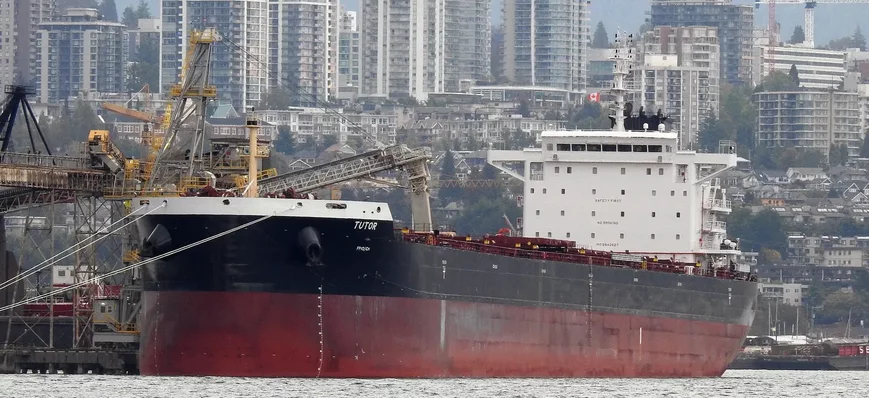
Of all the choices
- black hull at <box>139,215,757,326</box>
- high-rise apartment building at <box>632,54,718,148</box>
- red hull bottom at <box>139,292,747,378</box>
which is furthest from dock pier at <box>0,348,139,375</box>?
high-rise apartment building at <box>632,54,718,148</box>

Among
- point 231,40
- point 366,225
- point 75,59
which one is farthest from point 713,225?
point 75,59

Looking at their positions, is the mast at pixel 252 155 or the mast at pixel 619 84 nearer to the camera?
the mast at pixel 252 155

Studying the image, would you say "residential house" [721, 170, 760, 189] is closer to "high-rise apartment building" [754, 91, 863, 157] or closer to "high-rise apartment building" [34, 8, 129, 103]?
"high-rise apartment building" [754, 91, 863, 157]

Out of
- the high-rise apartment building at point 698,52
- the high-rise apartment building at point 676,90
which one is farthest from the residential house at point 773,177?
the high-rise apartment building at point 698,52

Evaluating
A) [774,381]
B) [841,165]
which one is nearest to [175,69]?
[841,165]

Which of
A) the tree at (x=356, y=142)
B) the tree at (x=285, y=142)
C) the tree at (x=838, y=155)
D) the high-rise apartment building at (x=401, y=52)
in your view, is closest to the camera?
the tree at (x=285, y=142)

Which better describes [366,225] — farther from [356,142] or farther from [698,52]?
[698,52]

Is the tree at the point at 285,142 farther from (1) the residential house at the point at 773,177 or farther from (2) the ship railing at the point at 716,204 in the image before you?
(2) the ship railing at the point at 716,204

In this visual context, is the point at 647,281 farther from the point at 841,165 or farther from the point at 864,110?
the point at 864,110
